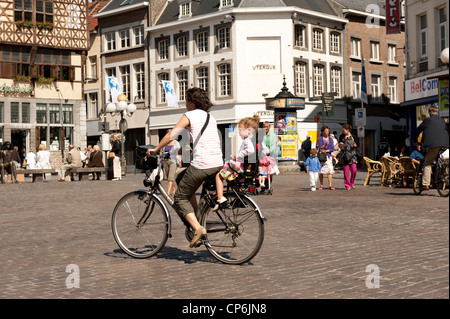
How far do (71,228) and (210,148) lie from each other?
4.57 metres

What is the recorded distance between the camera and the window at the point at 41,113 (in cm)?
4659

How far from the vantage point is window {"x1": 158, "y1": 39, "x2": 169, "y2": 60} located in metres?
50.3

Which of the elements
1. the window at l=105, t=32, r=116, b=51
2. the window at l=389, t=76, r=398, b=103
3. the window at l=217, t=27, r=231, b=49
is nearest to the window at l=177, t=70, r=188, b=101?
the window at l=217, t=27, r=231, b=49

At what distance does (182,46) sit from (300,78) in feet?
28.2

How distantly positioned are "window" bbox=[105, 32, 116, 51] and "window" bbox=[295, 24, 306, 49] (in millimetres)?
14548

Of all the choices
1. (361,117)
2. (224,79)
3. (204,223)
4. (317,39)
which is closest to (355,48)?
(317,39)

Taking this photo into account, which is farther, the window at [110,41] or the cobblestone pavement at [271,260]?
the window at [110,41]

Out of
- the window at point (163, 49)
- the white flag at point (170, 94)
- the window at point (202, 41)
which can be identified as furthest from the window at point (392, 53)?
the white flag at point (170, 94)

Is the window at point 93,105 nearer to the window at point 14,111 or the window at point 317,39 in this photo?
the window at point 14,111

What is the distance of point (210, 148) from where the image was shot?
692cm

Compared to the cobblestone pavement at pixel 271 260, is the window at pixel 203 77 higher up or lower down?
higher up

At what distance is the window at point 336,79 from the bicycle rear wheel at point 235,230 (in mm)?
42887
